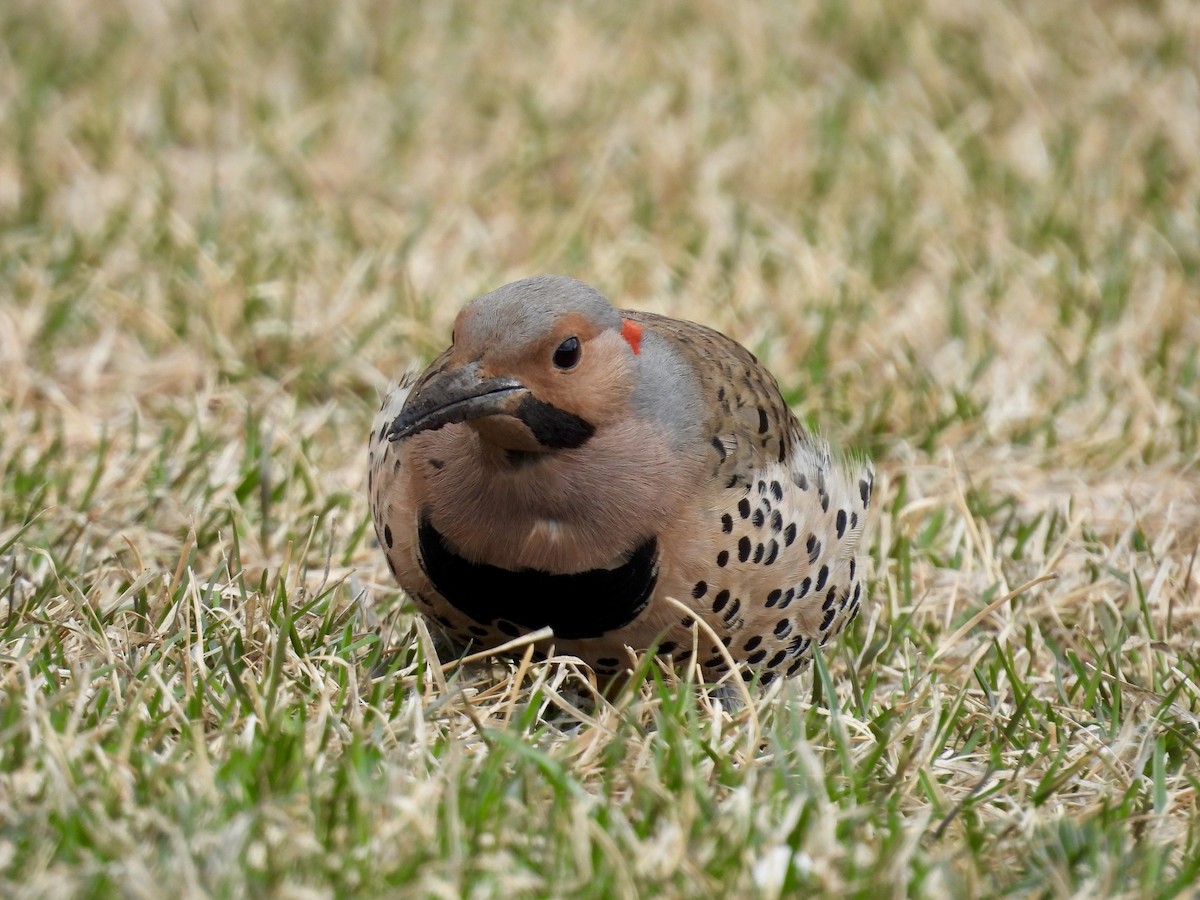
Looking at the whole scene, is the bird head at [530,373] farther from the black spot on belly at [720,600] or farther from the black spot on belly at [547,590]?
the black spot on belly at [720,600]

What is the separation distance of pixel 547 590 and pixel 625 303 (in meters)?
2.72

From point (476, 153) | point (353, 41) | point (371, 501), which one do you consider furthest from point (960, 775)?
point (353, 41)

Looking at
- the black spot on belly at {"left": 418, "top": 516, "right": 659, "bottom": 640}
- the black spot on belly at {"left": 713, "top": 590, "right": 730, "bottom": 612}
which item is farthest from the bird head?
the black spot on belly at {"left": 713, "top": 590, "right": 730, "bottom": 612}

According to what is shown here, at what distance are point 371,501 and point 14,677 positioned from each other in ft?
2.90

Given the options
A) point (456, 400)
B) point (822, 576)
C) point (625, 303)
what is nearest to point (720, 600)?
point (822, 576)

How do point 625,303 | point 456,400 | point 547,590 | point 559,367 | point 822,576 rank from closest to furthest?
point 456,400, point 559,367, point 547,590, point 822,576, point 625,303

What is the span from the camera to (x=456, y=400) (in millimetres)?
3254

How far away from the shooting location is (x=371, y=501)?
12.7ft

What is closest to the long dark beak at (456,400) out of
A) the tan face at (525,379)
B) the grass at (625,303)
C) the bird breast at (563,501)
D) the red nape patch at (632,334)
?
the tan face at (525,379)

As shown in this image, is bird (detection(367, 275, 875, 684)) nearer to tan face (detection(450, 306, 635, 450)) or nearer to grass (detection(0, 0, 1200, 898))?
tan face (detection(450, 306, 635, 450))

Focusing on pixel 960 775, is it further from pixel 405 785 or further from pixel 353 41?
pixel 353 41

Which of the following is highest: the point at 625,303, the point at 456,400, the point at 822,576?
the point at 456,400

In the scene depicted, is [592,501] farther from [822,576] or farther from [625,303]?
[625,303]

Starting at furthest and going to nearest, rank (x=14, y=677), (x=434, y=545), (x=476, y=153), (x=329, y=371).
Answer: (x=476, y=153) < (x=329, y=371) < (x=434, y=545) < (x=14, y=677)
